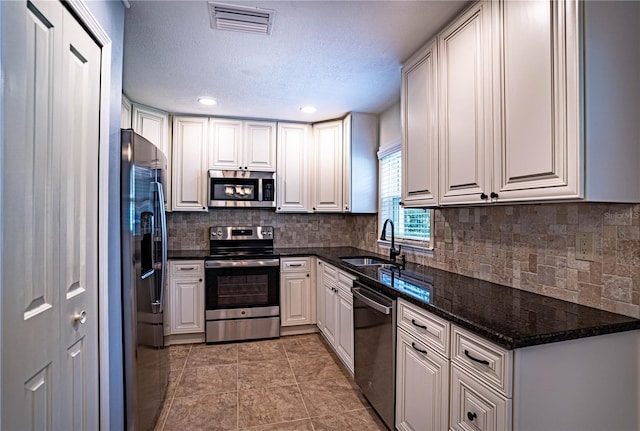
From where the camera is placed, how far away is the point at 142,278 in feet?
5.82

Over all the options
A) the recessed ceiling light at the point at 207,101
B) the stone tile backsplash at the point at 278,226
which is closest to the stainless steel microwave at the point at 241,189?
the stone tile backsplash at the point at 278,226

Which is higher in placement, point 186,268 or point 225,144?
point 225,144

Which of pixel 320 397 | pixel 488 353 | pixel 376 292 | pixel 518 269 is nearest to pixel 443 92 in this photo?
pixel 518 269

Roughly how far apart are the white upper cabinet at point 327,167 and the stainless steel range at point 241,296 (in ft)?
2.77

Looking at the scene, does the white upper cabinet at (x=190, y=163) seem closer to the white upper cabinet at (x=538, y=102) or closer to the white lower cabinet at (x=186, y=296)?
the white lower cabinet at (x=186, y=296)

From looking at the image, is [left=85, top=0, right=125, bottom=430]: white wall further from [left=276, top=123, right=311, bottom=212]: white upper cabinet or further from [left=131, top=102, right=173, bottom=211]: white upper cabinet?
[left=276, top=123, right=311, bottom=212]: white upper cabinet

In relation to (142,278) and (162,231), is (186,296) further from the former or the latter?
(142,278)

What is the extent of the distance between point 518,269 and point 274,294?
7.86 feet

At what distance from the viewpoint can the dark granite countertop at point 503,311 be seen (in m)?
1.13

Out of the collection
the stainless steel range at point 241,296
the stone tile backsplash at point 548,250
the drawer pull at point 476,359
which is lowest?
the stainless steel range at point 241,296

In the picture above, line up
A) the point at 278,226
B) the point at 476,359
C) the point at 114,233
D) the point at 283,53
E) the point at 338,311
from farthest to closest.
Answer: the point at 278,226 < the point at 338,311 < the point at 283,53 < the point at 114,233 < the point at 476,359

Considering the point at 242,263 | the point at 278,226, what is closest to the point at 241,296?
the point at 242,263

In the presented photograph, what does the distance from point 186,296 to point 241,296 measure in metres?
0.55

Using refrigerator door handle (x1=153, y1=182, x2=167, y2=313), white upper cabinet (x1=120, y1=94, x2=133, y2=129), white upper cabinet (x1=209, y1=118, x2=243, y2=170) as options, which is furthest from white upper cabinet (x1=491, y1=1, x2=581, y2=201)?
white upper cabinet (x1=120, y1=94, x2=133, y2=129)
